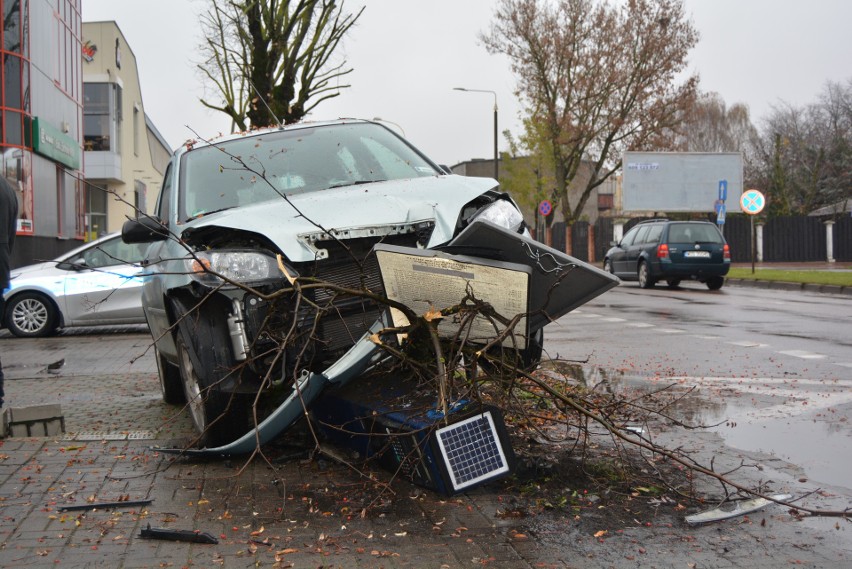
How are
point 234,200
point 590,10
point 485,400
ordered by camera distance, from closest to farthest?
point 485,400, point 234,200, point 590,10

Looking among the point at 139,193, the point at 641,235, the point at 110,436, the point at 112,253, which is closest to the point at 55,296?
the point at 112,253

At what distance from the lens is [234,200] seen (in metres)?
6.14

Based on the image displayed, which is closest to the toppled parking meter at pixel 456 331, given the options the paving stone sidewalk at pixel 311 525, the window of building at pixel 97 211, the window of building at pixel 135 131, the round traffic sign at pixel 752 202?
the paving stone sidewalk at pixel 311 525

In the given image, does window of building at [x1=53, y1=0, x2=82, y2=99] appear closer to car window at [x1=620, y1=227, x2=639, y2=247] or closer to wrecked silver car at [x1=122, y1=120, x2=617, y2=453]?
car window at [x1=620, y1=227, x2=639, y2=247]

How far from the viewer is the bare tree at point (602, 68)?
47.1 meters

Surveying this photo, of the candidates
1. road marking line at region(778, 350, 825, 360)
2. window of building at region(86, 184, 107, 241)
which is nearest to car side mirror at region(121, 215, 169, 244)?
road marking line at region(778, 350, 825, 360)

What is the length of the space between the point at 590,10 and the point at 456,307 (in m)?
45.7

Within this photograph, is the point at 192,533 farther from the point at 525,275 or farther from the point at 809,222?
the point at 809,222

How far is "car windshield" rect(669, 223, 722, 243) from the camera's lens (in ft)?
78.6

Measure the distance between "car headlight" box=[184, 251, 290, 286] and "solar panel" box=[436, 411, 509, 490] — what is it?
1272 millimetres

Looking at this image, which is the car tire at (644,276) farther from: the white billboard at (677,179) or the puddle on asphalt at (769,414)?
the white billboard at (677,179)

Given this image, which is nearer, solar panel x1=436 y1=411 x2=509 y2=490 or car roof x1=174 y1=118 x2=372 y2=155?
solar panel x1=436 y1=411 x2=509 y2=490

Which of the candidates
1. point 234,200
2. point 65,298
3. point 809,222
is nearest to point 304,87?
point 65,298

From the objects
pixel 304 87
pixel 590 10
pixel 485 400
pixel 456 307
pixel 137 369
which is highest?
pixel 590 10
